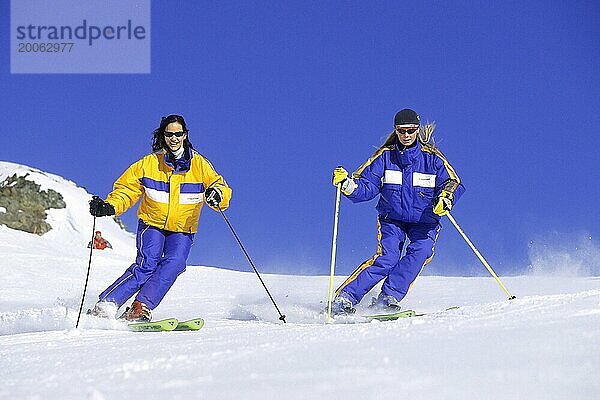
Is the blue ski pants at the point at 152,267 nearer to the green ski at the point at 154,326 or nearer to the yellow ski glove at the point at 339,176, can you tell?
the green ski at the point at 154,326

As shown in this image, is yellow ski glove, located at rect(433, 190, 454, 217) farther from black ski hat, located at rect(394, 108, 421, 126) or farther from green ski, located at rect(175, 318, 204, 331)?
green ski, located at rect(175, 318, 204, 331)

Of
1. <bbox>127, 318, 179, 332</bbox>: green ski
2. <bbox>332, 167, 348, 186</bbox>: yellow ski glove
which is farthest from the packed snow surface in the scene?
<bbox>332, 167, 348, 186</bbox>: yellow ski glove

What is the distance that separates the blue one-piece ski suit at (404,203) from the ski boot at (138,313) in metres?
1.70

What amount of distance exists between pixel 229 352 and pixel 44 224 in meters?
27.0

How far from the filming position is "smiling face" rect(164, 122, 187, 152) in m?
5.74

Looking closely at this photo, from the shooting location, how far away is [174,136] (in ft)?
18.8

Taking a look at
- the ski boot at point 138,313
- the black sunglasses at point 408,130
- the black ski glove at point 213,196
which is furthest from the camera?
the black sunglasses at point 408,130

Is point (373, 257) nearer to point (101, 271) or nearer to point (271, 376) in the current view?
point (271, 376)

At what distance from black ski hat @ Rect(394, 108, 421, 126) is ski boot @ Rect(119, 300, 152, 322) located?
2.66m

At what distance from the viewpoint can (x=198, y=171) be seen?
584cm

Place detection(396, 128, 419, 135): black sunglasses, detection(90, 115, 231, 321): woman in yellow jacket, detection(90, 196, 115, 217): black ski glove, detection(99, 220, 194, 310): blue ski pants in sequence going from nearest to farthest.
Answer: detection(90, 196, 115, 217): black ski glove → detection(99, 220, 194, 310): blue ski pants → detection(90, 115, 231, 321): woman in yellow jacket → detection(396, 128, 419, 135): black sunglasses

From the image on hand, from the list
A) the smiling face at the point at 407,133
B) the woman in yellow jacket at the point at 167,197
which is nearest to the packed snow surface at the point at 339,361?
the woman in yellow jacket at the point at 167,197

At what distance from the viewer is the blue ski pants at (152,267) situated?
17.9 feet

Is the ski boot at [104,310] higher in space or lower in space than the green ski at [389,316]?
higher
